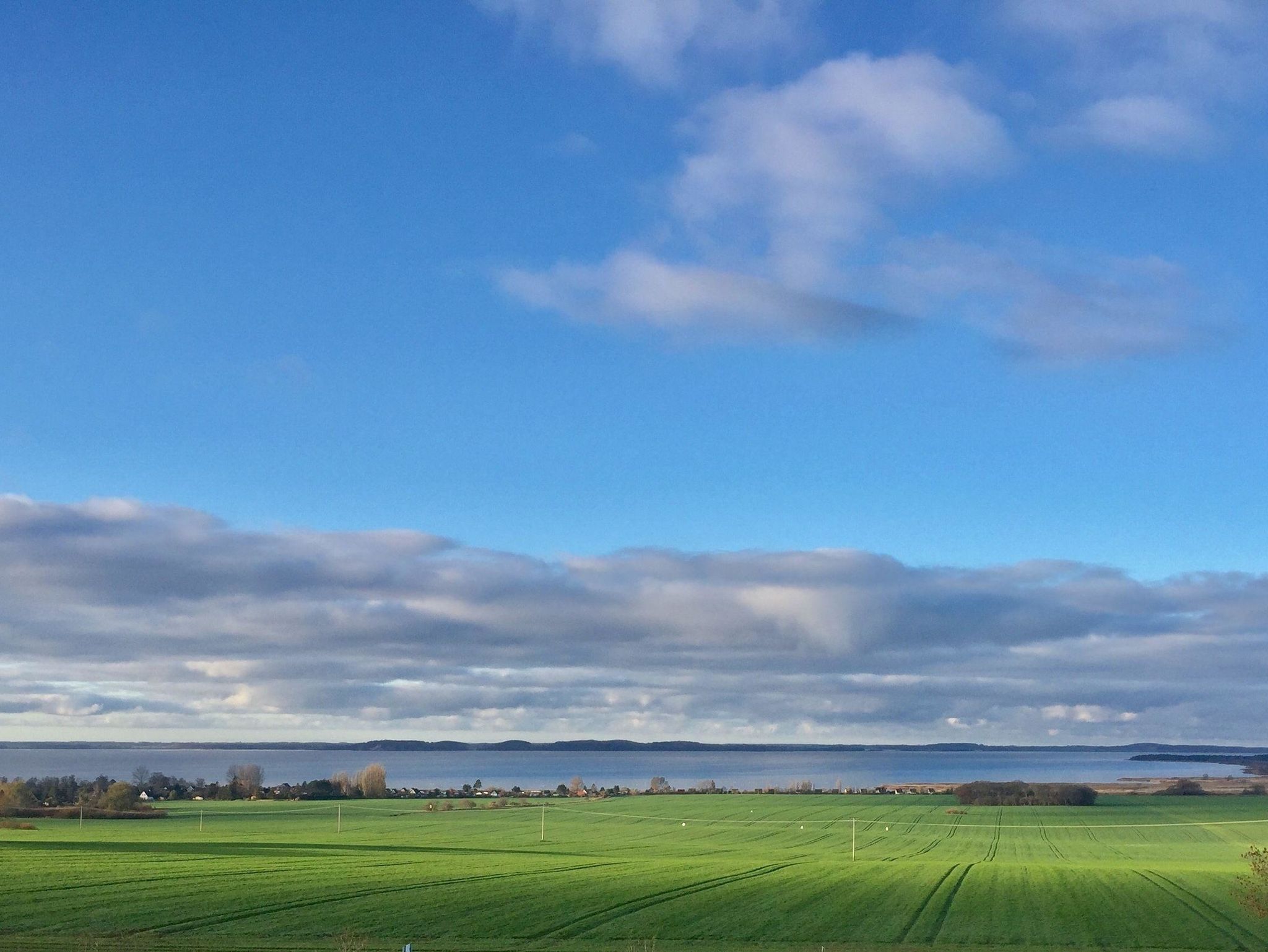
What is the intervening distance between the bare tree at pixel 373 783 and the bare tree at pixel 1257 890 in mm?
117508

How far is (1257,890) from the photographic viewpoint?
41406 millimetres

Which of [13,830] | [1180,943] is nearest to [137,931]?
[1180,943]

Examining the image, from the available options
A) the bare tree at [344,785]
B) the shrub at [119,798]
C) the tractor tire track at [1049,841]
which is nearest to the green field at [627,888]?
the tractor tire track at [1049,841]

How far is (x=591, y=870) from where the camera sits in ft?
204

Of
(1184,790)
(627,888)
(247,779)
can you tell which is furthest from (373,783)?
(627,888)

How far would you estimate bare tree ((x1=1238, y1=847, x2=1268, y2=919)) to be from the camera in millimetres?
39031

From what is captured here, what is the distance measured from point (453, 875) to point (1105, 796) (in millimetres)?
106429

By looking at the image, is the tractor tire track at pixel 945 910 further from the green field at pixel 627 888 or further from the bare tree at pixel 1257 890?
the bare tree at pixel 1257 890

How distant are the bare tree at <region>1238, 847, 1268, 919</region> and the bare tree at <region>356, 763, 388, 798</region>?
386ft

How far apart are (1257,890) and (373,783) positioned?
418ft

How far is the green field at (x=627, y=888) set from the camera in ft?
128

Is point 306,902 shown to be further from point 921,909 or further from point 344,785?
point 344,785

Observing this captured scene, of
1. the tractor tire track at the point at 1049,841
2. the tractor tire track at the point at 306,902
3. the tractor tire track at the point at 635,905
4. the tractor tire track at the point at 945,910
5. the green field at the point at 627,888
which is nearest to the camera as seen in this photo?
the tractor tire track at the point at 306,902

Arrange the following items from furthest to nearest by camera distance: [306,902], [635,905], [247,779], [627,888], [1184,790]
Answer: [247,779] → [1184,790] → [627,888] → [635,905] → [306,902]
